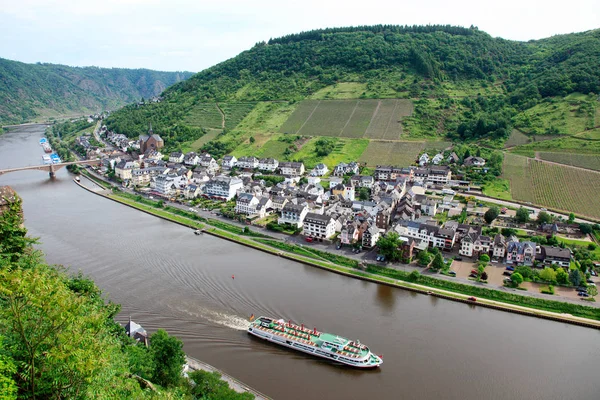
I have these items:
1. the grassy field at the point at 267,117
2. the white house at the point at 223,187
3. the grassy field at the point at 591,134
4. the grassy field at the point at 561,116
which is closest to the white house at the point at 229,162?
the white house at the point at 223,187

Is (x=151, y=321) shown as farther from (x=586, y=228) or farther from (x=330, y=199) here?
(x=586, y=228)

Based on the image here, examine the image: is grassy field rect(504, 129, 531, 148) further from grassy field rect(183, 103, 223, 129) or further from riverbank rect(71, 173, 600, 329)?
grassy field rect(183, 103, 223, 129)

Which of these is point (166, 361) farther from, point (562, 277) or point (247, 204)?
point (247, 204)

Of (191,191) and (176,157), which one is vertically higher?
(176,157)

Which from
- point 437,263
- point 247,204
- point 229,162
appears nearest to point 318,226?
point 247,204

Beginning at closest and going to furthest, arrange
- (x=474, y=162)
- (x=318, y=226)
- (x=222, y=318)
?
(x=222, y=318)
(x=318, y=226)
(x=474, y=162)

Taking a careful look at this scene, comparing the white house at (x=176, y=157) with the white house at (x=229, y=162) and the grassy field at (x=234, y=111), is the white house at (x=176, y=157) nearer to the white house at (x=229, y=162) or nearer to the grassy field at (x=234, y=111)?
the white house at (x=229, y=162)

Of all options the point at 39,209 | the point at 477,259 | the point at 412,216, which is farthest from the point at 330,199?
the point at 39,209
